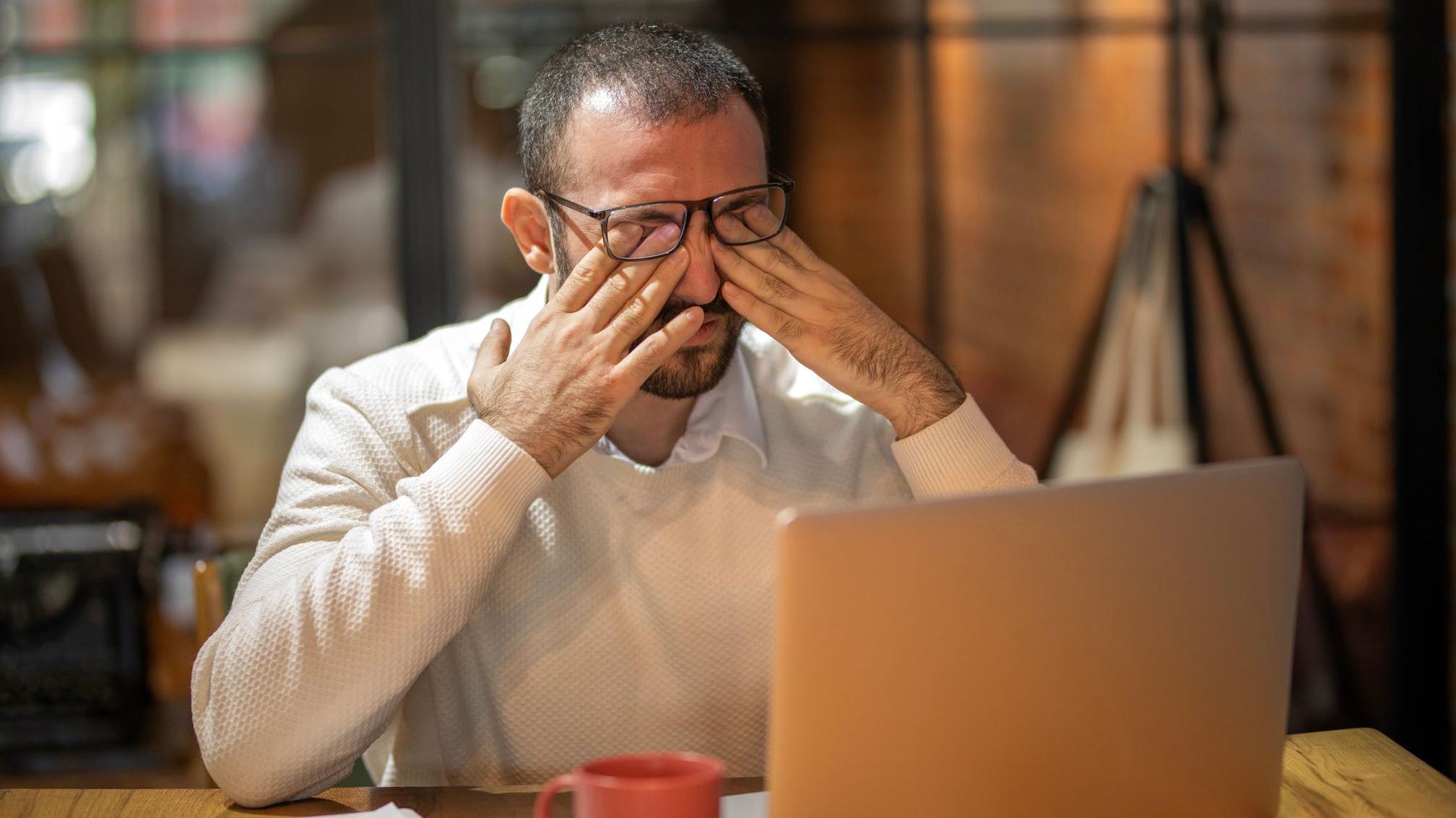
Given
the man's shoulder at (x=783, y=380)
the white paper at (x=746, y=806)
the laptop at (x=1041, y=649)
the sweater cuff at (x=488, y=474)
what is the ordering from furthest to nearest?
the man's shoulder at (x=783, y=380) → the sweater cuff at (x=488, y=474) → the white paper at (x=746, y=806) → the laptop at (x=1041, y=649)

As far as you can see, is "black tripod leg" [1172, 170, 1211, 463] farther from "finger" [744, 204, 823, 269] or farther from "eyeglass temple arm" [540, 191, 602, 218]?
"eyeglass temple arm" [540, 191, 602, 218]

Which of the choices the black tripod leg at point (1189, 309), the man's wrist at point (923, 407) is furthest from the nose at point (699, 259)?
the black tripod leg at point (1189, 309)

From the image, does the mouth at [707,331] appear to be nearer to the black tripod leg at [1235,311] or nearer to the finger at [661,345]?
the finger at [661,345]

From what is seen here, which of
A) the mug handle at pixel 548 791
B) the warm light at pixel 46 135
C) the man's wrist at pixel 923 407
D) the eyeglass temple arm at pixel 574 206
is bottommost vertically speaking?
the mug handle at pixel 548 791

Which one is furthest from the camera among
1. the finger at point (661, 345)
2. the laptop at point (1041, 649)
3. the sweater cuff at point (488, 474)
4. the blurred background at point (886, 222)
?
the blurred background at point (886, 222)

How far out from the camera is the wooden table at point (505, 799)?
3.76ft

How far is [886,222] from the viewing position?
289cm

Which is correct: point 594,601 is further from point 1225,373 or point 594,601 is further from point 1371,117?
point 1371,117

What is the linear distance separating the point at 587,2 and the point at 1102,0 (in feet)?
3.55

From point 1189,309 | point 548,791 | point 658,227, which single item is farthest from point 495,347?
point 1189,309

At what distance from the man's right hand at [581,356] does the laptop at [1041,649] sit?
510 mm

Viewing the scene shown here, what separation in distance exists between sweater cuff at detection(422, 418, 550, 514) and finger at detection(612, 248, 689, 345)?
6.8 inches

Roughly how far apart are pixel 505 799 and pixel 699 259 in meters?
0.57

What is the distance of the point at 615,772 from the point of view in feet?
3.01
